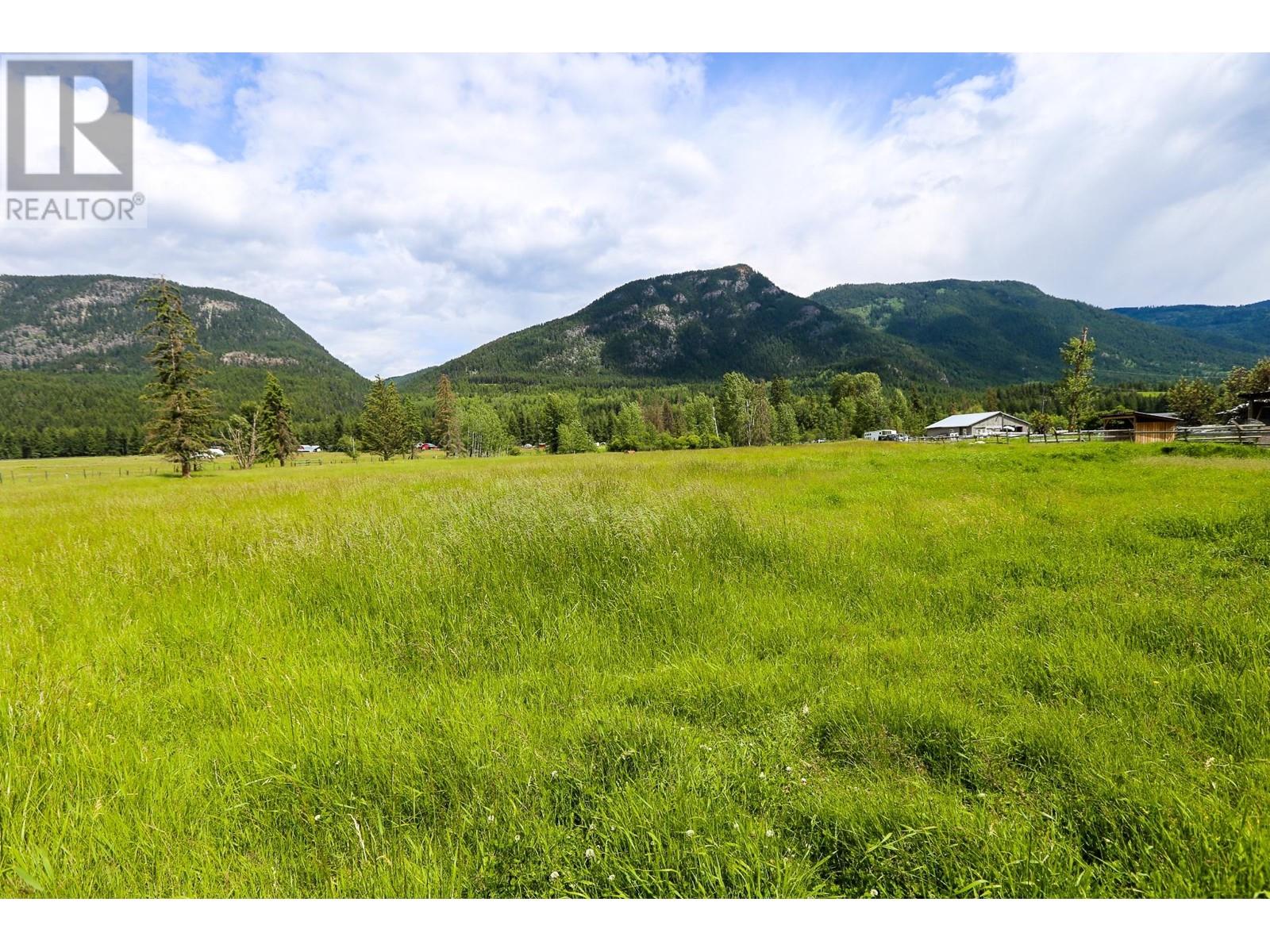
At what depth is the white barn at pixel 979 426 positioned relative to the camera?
88.8 metres

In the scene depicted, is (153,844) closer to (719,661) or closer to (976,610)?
(719,661)

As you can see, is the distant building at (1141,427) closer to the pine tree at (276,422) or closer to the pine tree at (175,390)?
the pine tree at (175,390)

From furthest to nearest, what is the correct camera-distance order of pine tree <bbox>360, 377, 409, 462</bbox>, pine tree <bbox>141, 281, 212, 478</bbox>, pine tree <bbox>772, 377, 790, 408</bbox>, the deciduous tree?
pine tree <bbox>772, 377, 790, 408</bbox> → pine tree <bbox>360, 377, 409, 462</bbox> → the deciduous tree → pine tree <bbox>141, 281, 212, 478</bbox>

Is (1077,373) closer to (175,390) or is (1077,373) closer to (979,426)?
(979,426)

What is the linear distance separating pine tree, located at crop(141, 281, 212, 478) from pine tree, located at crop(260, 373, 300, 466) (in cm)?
2570

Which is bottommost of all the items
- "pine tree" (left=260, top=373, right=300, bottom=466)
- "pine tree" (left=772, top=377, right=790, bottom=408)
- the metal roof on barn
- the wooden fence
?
the wooden fence

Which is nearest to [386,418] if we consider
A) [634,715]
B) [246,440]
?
[246,440]

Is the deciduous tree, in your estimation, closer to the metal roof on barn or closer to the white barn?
the white barn

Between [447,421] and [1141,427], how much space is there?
86.3 meters

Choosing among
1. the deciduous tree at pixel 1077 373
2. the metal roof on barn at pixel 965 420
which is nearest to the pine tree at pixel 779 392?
the metal roof on barn at pixel 965 420

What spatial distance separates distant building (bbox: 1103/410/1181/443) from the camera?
38.9m

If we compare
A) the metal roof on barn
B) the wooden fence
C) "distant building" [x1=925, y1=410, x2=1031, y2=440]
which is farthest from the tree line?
the wooden fence

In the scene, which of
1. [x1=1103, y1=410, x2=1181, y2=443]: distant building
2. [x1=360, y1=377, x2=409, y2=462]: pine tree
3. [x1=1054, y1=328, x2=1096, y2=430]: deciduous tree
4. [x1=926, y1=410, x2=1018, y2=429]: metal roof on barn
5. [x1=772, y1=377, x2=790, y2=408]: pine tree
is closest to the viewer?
[x1=1103, y1=410, x2=1181, y2=443]: distant building

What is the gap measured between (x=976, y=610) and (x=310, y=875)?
537cm
